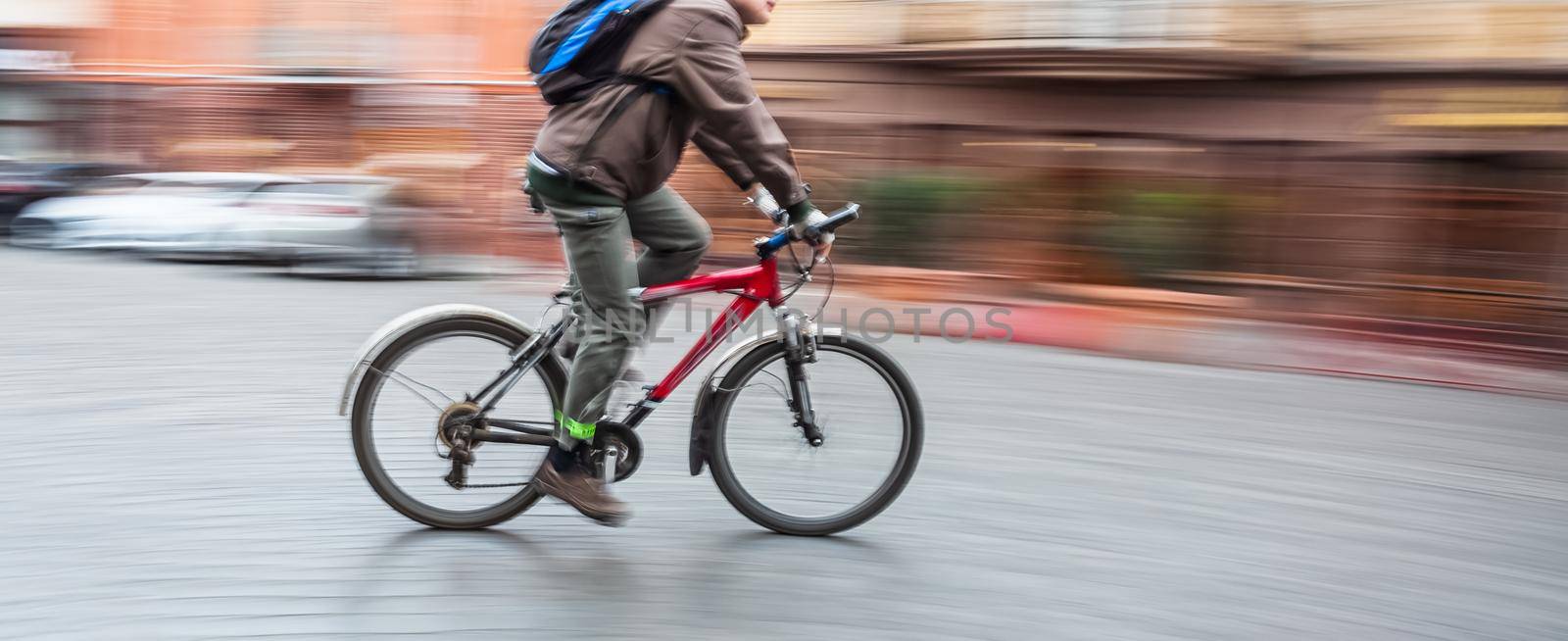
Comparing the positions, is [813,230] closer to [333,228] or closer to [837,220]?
[837,220]

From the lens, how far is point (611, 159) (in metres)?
3.92

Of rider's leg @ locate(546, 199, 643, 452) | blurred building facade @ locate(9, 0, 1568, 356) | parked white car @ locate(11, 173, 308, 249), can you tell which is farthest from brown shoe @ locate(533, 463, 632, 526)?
parked white car @ locate(11, 173, 308, 249)

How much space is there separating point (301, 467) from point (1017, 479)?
2.72 m

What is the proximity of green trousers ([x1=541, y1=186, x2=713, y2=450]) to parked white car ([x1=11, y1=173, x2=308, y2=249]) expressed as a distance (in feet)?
36.8

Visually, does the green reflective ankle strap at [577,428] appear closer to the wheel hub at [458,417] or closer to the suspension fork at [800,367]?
the wheel hub at [458,417]

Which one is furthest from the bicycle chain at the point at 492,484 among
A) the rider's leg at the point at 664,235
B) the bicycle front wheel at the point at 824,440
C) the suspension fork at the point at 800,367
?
the suspension fork at the point at 800,367

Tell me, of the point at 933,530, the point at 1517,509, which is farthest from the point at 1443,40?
the point at 933,530

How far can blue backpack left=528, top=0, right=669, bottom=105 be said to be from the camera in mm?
3771

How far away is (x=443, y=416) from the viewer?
4.32 m

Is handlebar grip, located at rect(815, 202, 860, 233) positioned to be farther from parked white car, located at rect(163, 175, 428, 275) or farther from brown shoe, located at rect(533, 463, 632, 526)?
parked white car, located at rect(163, 175, 428, 275)

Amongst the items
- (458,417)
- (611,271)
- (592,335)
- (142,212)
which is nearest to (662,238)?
(611,271)

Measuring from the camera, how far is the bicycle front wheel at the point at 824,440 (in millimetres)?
4305

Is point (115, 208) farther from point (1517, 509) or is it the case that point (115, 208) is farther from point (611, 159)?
point (1517, 509)

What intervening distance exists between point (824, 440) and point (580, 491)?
0.77m
